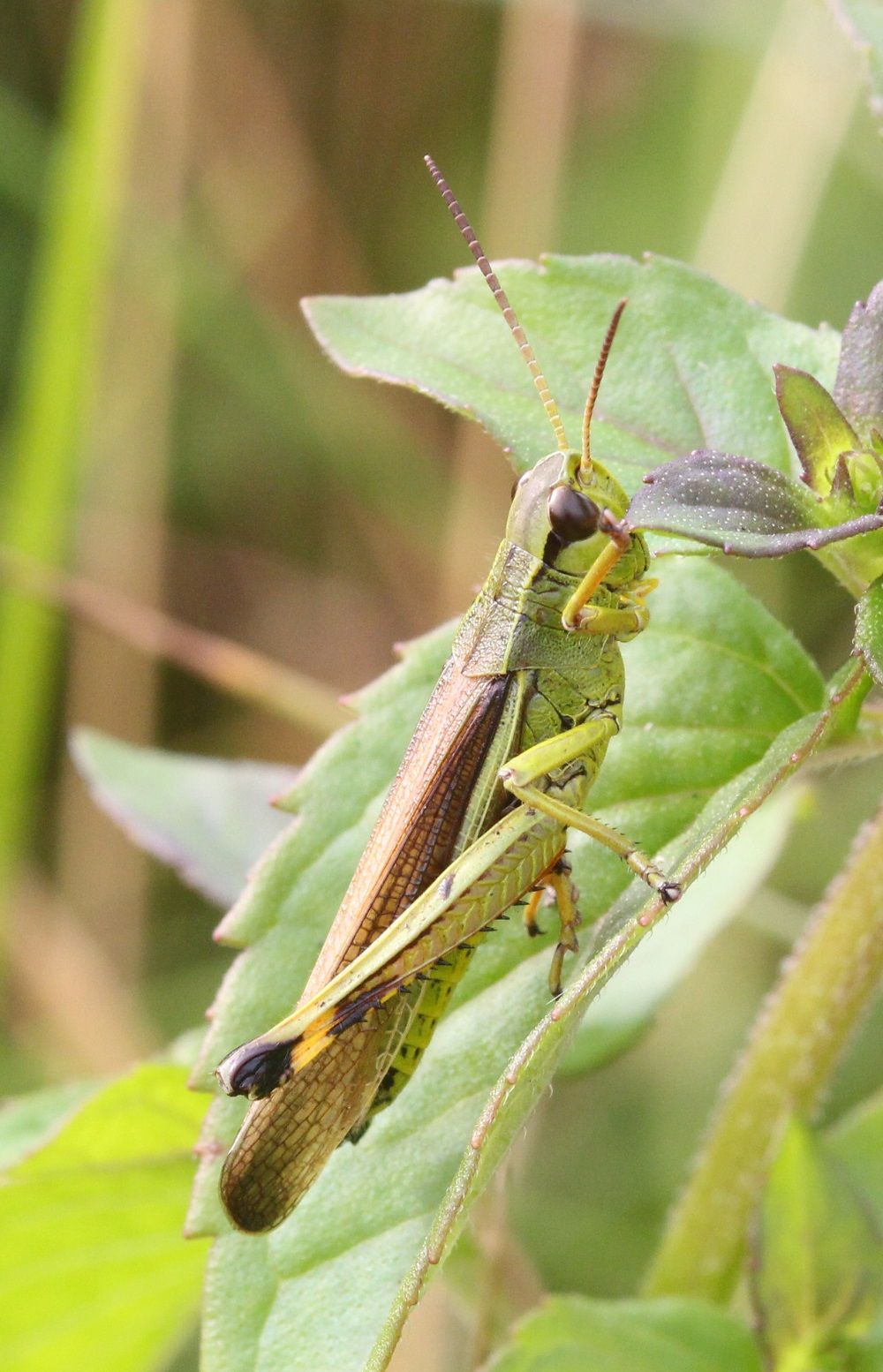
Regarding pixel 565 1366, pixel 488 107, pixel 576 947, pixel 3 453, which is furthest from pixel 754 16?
pixel 565 1366

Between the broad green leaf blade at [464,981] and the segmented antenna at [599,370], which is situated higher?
the segmented antenna at [599,370]

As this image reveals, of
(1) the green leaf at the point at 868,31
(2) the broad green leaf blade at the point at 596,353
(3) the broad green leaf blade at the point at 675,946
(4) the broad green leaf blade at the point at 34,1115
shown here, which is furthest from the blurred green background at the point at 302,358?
(1) the green leaf at the point at 868,31

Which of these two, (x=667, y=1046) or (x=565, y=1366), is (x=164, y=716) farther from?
(x=565, y=1366)

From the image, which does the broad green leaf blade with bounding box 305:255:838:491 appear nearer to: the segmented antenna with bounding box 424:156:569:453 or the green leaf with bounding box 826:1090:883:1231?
the segmented antenna with bounding box 424:156:569:453

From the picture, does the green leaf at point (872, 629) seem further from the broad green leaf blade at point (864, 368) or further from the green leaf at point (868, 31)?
the green leaf at point (868, 31)

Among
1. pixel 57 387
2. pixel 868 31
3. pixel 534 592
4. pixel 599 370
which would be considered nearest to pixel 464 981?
pixel 534 592

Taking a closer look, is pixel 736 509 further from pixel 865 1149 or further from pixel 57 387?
pixel 57 387
